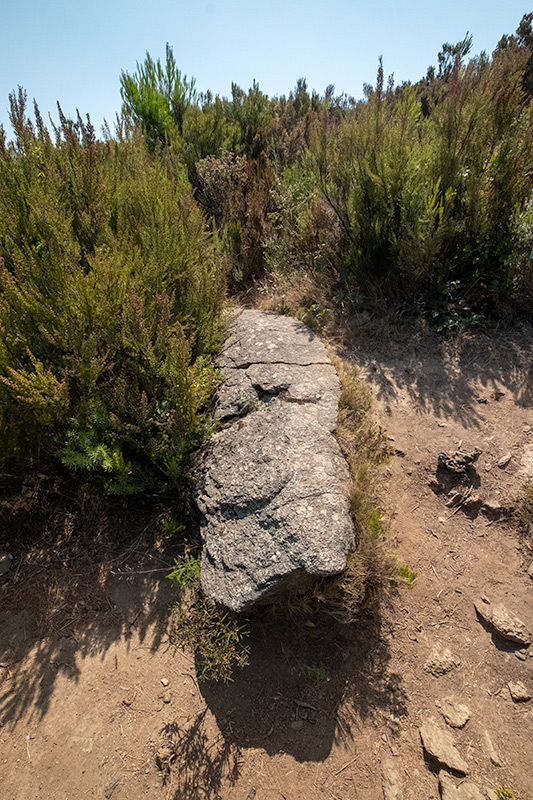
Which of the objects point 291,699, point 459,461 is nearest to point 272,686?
point 291,699

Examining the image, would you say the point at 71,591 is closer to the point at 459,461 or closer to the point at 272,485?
the point at 272,485

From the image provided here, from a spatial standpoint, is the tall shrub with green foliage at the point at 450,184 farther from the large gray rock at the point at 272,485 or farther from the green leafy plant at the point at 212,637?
the green leafy plant at the point at 212,637

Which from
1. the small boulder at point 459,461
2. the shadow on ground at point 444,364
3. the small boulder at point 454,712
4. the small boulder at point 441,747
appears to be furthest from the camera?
the shadow on ground at point 444,364

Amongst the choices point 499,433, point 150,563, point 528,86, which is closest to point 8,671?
point 150,563

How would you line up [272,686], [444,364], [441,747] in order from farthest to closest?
[444,364] → [272,686] → [441,747]

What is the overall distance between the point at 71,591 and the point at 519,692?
2.60 m

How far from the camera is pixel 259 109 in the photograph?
28.0 feet

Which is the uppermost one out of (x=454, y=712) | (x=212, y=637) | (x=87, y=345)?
(x=87, y=345)

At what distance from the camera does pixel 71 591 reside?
8.50ft

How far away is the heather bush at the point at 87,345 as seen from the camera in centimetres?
259

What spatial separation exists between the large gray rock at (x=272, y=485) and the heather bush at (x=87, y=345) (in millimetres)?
285

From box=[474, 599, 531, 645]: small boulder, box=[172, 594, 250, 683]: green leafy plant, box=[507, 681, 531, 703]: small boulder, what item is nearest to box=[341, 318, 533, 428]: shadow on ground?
box=[474, 599, 531, 645]: small boulder

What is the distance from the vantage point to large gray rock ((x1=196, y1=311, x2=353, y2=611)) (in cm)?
225

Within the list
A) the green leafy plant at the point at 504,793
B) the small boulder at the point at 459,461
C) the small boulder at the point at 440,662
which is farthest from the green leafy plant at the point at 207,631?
the small boulder at the point at 459,461
